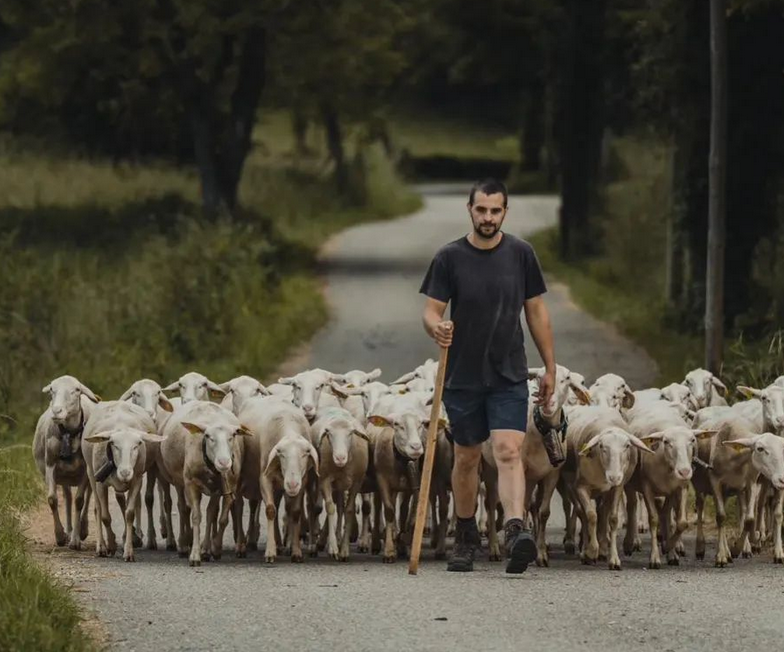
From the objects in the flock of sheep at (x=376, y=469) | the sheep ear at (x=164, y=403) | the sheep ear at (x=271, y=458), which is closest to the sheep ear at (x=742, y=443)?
the flock of sheep at (x=376, y=469)

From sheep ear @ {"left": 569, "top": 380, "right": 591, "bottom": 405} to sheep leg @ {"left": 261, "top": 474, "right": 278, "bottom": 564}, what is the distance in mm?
2514

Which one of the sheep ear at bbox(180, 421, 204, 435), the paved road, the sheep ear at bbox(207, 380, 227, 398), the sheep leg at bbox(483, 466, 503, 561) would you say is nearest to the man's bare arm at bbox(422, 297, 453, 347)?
the paved road

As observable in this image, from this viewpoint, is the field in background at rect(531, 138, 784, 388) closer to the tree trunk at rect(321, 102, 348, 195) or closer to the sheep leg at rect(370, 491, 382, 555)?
the sheep leg at rect(370, 491, 382, 555)

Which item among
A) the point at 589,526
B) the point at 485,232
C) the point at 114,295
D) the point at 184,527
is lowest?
the point at 184,527

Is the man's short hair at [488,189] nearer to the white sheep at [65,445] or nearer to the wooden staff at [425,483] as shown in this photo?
the wooden staff at [425,483]

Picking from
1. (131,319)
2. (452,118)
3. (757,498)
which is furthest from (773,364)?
(452,118)

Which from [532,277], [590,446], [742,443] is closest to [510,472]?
[532,277]

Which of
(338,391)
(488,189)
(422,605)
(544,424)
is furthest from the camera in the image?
(338,391)

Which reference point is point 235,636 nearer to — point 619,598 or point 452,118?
point 619,598

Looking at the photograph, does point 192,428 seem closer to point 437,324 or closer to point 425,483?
point 425,483

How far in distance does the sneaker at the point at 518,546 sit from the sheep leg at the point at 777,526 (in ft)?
7.54

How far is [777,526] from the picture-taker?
1505cm

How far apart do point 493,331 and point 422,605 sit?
83.6 inches

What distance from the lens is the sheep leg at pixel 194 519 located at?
14516mm
